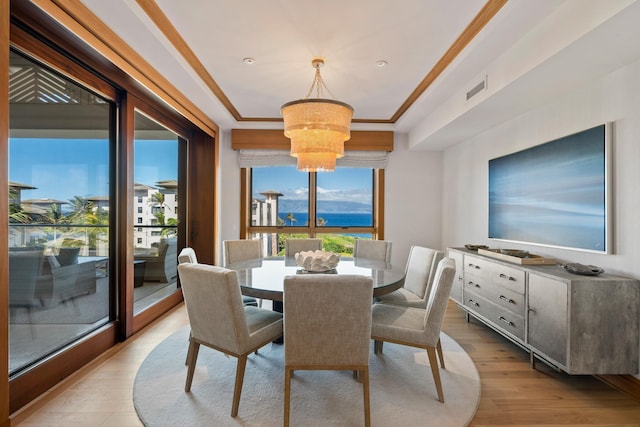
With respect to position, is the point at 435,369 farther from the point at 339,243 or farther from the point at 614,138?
the point at 339,243

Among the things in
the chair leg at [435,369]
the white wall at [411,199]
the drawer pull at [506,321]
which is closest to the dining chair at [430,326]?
the chair leg at [435,369]

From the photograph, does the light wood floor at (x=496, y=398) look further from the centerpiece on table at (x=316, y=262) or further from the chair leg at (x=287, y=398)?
the centerpiece on table at (x=316, y=262)

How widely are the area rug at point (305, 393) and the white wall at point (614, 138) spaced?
125 centimetres

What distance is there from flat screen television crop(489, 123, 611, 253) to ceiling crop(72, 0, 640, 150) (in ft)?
1.49

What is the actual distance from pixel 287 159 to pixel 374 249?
2107 millimetres

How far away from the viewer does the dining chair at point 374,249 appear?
3506 mm

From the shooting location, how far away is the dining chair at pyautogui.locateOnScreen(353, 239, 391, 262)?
351 centimetres

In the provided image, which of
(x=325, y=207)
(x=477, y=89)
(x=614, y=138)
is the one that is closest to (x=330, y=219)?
(x=325, y=207)

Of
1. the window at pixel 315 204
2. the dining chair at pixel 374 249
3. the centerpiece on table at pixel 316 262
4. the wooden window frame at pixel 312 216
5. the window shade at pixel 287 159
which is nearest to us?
the centerpiece on table at pixel 316 262

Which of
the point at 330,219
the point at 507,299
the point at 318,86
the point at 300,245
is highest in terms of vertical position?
the point at 318,86

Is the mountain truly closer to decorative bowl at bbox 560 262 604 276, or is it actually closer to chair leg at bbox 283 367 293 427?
decorative bowl at bbox 560 262 604 276

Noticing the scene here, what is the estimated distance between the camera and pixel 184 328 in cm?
318

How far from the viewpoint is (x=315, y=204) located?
5.13 m

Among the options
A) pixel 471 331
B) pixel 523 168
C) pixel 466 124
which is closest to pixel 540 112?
pixel 523 168
